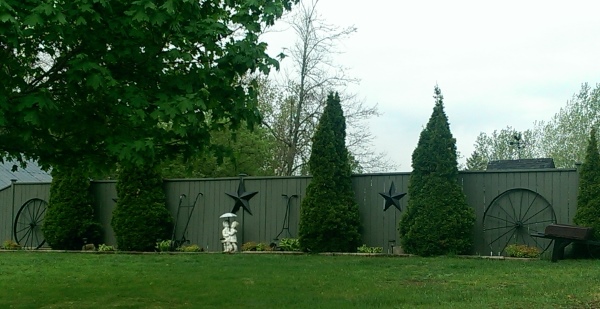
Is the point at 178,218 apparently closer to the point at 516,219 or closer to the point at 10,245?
the point at 10,245

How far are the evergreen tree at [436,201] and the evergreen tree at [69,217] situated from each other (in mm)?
8337

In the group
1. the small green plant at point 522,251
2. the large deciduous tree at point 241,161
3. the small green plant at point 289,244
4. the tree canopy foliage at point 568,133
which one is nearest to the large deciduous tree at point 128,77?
the small green plant at point 522,251

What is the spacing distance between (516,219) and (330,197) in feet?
12.4

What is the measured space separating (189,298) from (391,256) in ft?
Answer: 20.9

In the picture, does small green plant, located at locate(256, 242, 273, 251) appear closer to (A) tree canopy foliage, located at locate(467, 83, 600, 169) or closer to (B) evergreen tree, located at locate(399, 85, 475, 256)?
(B) evergreen tree, located at locate(399, 85, 475, 256)

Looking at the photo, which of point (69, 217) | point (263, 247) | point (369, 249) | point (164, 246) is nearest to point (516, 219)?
point (369, 249)

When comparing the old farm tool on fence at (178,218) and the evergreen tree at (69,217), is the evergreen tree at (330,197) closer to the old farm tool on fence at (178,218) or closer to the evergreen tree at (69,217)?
the old farm tool on fence at (178,218)

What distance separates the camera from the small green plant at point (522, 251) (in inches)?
518

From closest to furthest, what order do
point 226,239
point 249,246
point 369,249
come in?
point 369,249
point 249,246
point 226,239

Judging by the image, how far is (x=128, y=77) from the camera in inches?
259

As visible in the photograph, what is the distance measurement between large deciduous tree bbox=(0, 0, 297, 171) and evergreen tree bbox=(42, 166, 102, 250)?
11458mm

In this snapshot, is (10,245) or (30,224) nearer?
(10,245)

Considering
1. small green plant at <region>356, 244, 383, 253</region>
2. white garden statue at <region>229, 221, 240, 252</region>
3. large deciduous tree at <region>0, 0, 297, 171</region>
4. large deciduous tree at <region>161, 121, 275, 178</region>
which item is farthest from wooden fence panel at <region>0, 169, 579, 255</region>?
large deciduous tree at <region>0, 0, 297, 171</region>

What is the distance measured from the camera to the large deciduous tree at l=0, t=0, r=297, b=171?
589cm
